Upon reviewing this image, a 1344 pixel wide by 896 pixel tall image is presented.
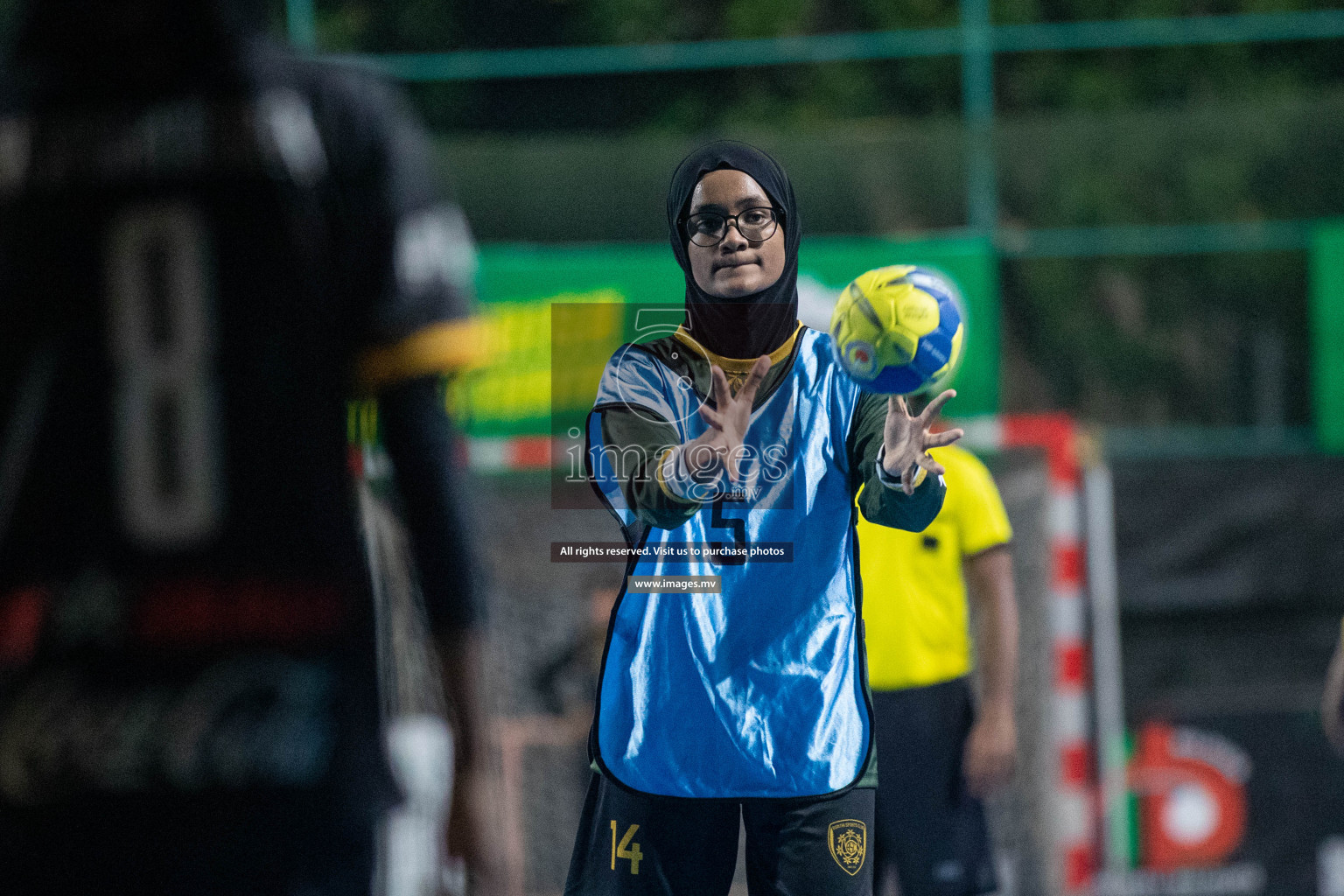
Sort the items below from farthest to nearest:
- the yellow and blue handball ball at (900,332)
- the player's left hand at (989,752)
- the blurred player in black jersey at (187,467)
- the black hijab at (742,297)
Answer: the player's left hand at (989,752)
the blurred player in black jersey at (187,467)
the black hijab at (742,297)
the yellow and blue handball ball at (900,332)

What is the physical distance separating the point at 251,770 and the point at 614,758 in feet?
1.90

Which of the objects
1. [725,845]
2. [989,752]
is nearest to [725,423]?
[725,845]

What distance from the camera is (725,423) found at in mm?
1385

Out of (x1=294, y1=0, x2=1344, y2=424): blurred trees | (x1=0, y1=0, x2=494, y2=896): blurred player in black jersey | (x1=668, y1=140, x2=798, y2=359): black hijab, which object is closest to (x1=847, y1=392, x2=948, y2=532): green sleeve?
(x1=668, y1=140, x2=798, y2=359): black hijab

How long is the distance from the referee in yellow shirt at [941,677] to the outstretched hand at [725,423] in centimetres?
16

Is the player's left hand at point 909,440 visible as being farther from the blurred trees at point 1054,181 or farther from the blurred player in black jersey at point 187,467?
the blurred trees at point 1054,181

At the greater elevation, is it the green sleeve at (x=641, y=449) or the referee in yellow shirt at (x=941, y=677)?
the green sleeve at (x=641, y=449)

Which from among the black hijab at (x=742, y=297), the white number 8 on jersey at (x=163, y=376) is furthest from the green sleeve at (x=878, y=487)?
the white number 8 on jersey at (x=163, y=376)

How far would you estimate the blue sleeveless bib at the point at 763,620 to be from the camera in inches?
54.7

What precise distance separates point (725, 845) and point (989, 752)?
701 millimetres

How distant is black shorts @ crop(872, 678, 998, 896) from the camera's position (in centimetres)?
157

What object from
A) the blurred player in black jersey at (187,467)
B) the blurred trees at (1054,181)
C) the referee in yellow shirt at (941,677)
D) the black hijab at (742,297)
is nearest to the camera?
the black hijab at (742,297)

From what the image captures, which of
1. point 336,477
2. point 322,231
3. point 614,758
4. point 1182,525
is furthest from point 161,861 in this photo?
point 1182,525

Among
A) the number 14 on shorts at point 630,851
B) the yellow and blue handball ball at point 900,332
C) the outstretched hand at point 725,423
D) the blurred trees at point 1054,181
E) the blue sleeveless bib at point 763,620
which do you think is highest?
the blurred trees at point 1054,181
